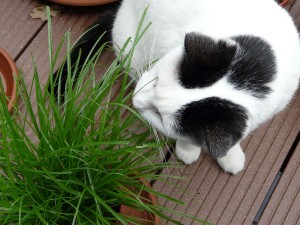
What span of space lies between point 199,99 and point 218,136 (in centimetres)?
8

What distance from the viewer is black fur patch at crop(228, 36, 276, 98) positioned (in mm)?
860

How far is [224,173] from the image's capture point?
52.1 inches

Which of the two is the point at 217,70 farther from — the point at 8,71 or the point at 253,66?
the point at 8,71

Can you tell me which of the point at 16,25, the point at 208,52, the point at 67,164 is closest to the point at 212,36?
the point at 208,52

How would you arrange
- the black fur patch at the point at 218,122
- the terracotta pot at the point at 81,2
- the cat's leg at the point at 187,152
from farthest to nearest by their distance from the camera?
1. the terracotta pot at the point at 81,2
2. the cat's leg at the point at 187,152
3. the black fur patch at the point at 218,122

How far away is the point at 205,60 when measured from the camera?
2.79 feet

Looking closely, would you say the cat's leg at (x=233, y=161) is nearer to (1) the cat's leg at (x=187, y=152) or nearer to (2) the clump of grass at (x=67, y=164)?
(1) the cat's leg at (x=187, y=152)

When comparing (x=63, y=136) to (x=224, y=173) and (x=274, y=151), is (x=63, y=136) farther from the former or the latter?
(x=274, y=151)

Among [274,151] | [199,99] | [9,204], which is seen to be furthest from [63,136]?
[274,151]

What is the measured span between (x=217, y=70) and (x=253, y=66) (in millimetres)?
88

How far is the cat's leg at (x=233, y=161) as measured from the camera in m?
1.27

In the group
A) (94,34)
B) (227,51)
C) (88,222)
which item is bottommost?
(88,222)

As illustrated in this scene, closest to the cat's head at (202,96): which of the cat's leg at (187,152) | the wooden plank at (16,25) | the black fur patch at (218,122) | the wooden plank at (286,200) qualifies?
the black fur patch at (218,122)

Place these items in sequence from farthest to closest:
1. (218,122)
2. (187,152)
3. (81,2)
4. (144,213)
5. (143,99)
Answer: (81,2)
(187,152)
(144,213)
(143,99)
(218,122)
